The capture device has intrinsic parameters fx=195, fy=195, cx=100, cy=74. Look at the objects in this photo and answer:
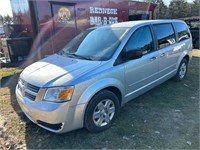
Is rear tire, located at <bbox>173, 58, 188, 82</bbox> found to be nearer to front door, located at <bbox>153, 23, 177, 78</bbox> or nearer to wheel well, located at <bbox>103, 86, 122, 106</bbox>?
front door, located at <bbox>153, 23, 177, 78</bbox>

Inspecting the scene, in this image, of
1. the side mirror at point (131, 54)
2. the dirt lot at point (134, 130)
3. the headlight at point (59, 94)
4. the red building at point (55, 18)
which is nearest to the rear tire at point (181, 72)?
the dirt lot at point (134, 130)

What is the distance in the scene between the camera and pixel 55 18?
673 cm

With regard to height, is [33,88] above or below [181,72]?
above

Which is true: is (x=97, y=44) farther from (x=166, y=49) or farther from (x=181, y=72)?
(x=181, y=72)

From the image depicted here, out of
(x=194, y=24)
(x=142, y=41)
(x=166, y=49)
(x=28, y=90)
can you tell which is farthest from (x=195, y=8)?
(x=28, y=90)

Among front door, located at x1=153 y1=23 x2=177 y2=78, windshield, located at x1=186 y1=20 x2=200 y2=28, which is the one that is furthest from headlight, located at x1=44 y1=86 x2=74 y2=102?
windshield, located at x1=186 y1=20 x2=200 y2=28

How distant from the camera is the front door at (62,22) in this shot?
265 inches

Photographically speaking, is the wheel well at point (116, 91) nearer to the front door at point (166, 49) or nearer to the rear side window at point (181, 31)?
the front door at point (166, 49)


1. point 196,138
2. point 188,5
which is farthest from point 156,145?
point 188,5

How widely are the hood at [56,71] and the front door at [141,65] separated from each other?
72cm

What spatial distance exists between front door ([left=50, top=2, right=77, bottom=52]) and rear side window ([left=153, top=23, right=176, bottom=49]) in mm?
3749

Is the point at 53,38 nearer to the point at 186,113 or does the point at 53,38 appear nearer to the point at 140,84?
the point at 140,84

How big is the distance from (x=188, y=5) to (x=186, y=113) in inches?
1602

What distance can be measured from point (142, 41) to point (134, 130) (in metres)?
1.70
